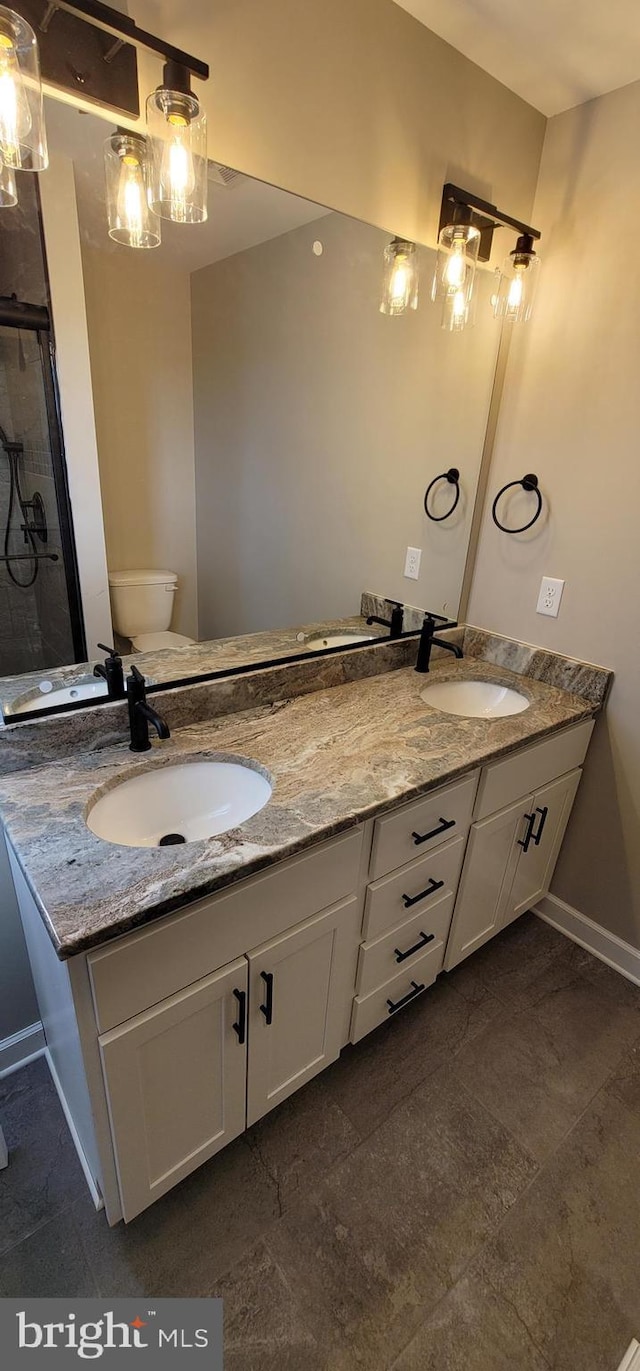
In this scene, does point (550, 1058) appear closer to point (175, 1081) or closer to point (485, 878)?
point (485, 878)

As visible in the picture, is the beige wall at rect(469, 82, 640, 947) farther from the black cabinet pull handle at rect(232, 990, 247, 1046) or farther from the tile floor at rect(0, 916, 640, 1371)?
the black cabinet pull handle at rect(232, 990, 247, 1046)

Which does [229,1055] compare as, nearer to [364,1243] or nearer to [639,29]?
[364,1243]

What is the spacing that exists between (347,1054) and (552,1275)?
0.60 meters

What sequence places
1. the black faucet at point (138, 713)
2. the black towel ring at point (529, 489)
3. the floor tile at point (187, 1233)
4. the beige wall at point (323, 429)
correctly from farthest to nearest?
the black towel ring at point (529, 489), the beige wall at point (323, 429), the black faucet at point (138, 713), the floor tile at point (187, 1233)

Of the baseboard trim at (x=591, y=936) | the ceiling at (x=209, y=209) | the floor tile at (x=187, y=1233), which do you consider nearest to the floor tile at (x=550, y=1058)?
the baseboard trim at (x=591, y=936)

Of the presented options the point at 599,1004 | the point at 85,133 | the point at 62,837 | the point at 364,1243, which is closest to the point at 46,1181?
the point at 364,1243

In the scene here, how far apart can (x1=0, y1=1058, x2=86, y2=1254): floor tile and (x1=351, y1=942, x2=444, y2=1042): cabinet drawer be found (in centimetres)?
70

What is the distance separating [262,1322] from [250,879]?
0.85m

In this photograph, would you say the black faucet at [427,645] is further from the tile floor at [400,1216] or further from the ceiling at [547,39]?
the ceiling at [547,39]

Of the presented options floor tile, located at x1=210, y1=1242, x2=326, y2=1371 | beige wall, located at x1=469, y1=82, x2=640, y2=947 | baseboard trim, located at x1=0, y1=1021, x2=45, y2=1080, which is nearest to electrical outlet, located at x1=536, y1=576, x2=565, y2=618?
beige wall, located at x1=469, y1=82, x2=640, y2=947

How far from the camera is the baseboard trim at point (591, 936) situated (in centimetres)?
186

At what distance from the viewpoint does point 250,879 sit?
38.5 inches

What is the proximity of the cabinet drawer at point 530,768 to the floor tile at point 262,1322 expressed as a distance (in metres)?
1.04

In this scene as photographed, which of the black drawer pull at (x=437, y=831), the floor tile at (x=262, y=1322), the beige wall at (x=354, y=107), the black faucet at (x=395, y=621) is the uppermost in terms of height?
the beige wall at (x=354, y=107)
